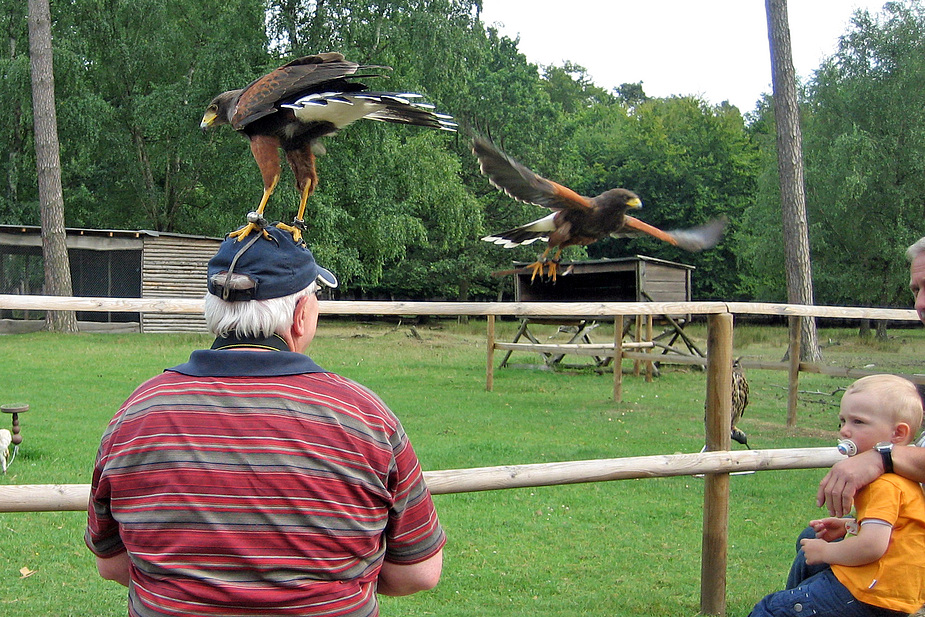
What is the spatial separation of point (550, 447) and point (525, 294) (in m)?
3.86

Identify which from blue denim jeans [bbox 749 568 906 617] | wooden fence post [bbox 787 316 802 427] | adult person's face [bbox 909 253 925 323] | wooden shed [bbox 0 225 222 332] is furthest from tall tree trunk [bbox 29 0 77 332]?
adult person's face [bbox 909 253 925 323]

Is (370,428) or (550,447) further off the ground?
(370,428)

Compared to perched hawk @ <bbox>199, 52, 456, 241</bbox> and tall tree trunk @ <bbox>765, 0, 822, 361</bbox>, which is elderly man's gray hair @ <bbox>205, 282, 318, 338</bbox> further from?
tall tree trunk @ <bbox>765, 0, 822, 361</bbox>

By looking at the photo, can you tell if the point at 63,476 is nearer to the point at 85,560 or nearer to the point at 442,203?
the point at 85,560

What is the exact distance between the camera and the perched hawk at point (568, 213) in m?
4.19

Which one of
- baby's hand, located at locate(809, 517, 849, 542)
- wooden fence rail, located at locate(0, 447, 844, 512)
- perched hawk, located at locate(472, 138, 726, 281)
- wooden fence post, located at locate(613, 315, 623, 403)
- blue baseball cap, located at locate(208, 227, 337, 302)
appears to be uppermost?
perched hawk, located at locate(472, 138, 726, 281)

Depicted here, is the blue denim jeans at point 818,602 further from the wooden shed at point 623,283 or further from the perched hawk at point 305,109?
the wooden shed at point 623,283

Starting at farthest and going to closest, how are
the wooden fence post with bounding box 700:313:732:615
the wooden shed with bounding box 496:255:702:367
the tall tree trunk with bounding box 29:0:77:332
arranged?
the tall tree trunk with bounding box 29:0:77:332 < the wooden shed with bounding box 496:255:702:367 < the wooden fence post with bounding box 700:313:732:615

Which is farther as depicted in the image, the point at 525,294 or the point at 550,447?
the point at 525,294

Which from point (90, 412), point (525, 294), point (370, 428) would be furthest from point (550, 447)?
point (370, 428)

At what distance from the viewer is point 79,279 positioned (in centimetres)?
1880

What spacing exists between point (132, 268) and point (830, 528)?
1856 centimetres

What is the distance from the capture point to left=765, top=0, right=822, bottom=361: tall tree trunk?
12172 millimetres

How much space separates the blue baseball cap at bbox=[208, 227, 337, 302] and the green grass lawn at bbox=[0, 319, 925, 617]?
105 inches
